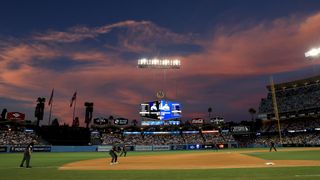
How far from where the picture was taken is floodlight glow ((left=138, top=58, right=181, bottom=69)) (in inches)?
2623

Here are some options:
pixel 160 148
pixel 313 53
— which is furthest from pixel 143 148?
pixel 313 53

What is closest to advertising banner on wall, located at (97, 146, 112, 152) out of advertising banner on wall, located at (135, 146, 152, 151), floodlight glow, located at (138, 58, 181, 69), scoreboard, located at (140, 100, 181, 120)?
advertising banner on wall, located at (135, 146, 152, 151)

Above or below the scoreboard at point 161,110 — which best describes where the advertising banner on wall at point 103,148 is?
below

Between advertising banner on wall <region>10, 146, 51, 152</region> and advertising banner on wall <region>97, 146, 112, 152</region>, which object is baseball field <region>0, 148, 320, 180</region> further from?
advertising banner on wall <region>97, 146, 112, 152</region>

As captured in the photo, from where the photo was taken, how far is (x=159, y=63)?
221 ft

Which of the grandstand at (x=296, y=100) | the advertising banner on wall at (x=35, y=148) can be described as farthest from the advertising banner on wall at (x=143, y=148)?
the grandstand at (x=296, y=100)

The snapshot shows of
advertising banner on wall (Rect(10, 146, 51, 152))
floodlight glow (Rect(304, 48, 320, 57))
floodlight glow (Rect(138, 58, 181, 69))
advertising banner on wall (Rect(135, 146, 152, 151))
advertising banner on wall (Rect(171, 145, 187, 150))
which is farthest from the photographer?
advertising banner on wall (Rect(171, 145, 187, 150))

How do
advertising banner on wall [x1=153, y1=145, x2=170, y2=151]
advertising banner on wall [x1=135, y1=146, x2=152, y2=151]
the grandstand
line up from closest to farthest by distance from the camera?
advertising banner on wall [x1=135, y1=146, x2=152, y2=151] < advertising banner on wall [x1=153, y1=145, x2=170, y2=151] < the grandstand

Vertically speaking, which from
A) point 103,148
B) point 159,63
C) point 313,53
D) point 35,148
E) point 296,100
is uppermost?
point 159,63

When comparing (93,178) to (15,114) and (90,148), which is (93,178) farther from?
(15,114)

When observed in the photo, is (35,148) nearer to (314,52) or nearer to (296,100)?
(314,52)

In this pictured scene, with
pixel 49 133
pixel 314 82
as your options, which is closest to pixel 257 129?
pixel 314 82

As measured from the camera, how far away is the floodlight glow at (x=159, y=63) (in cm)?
6662

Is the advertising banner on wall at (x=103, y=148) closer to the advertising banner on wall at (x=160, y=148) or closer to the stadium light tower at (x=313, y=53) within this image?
the advertising banner on wall at (x=160, y=148)
